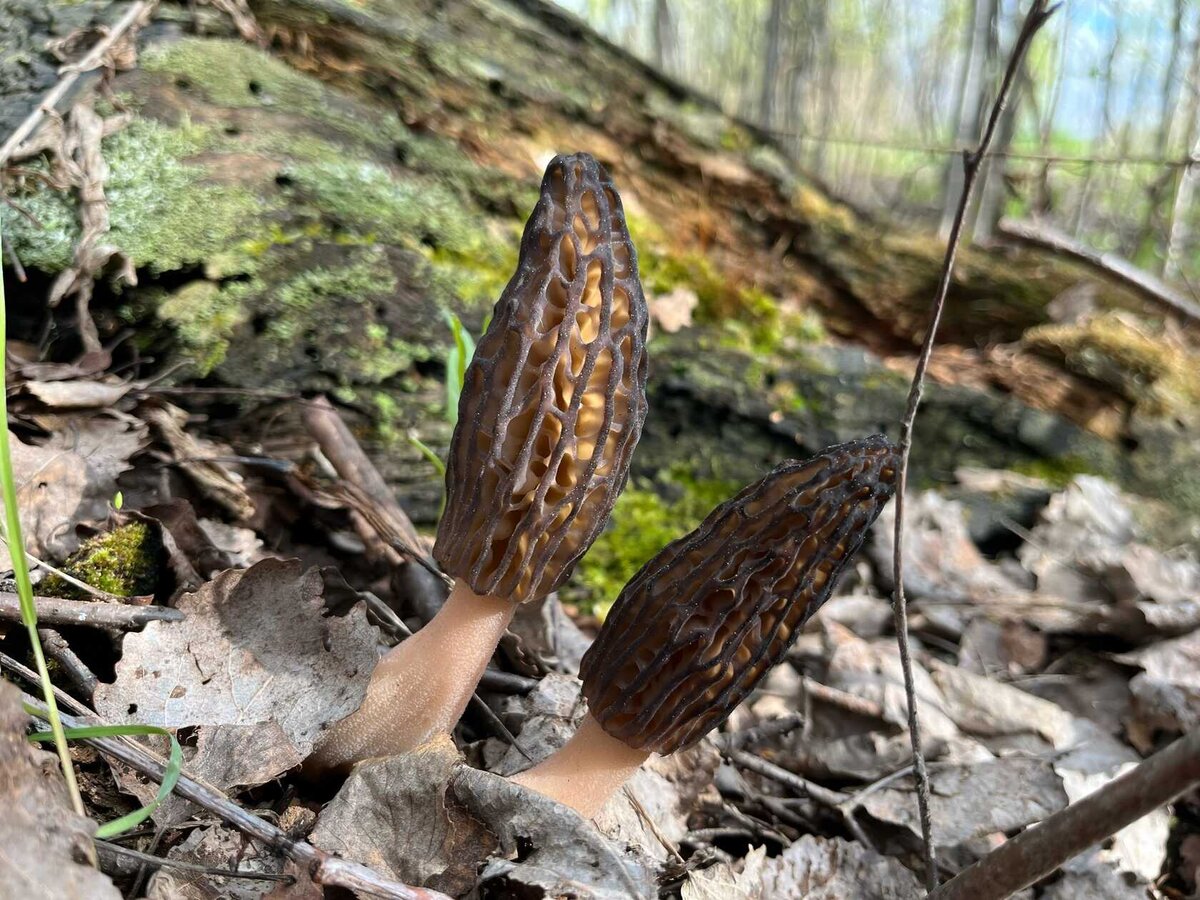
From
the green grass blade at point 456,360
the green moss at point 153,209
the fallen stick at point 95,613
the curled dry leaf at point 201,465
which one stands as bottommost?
the fallen stick at point 95,613

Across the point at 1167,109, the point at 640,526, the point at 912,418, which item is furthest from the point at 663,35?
the point at 912,418

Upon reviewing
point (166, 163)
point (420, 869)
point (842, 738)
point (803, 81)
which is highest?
point (803, 81)

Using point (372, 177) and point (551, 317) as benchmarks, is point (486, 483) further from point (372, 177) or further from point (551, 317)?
point (372, 177)

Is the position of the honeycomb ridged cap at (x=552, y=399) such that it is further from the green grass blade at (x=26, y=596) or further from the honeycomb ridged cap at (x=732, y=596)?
the green grass blade at (x=26, y=596)

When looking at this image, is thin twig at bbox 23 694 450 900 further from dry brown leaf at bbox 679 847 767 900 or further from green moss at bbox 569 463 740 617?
green moss at bbox 569 463 740 617

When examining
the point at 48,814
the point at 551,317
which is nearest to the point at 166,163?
the point at 551,317

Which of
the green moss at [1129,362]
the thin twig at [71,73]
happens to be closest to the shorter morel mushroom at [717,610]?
the thin twig at [71,73]

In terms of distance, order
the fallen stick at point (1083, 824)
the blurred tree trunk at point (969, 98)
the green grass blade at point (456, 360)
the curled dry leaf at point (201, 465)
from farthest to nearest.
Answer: the blurred tree trunk at point (969, 98), the green grass blade at point (456, 360), the curled dry leaf at point (201, 465), the fallen stick at point (1083, 824)

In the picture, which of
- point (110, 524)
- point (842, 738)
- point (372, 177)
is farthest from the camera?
point (372, 177)
